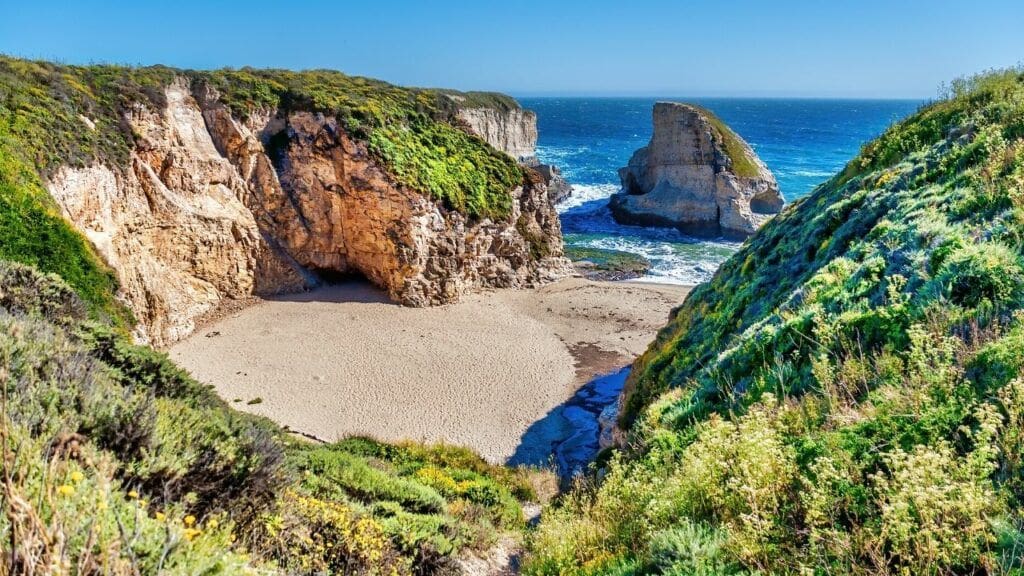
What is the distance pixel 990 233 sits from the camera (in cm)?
638

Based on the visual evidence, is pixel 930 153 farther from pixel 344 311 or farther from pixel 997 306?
pixel 344 311

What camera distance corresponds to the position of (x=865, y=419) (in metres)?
4.61

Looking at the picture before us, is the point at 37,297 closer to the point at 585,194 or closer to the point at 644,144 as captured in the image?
the point at 585,194

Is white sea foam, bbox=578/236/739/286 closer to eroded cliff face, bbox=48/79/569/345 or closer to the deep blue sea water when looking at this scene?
the deep blue sea water

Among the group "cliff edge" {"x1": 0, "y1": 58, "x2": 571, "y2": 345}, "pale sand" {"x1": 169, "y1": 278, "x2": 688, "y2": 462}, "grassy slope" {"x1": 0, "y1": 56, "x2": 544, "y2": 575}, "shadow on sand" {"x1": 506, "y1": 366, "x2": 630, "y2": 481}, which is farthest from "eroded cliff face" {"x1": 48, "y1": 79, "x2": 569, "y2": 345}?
"shadow on sand" {"x1": 506, "y1": 366, "x2": 630, "y2": 481}

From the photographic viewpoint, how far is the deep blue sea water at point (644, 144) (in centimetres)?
3822

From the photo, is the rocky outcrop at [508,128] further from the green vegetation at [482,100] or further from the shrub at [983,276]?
the shrub at [983,276]

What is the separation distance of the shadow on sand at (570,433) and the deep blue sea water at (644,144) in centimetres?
1215

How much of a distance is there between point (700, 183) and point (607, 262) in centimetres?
1323

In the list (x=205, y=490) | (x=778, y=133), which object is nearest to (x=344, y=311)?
(x=205, y=490)

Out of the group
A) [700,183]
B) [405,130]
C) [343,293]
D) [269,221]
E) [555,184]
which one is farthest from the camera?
[555,184]

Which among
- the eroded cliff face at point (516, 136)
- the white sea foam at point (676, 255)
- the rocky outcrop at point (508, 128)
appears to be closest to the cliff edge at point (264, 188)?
the white sea foam at point (676, 255)

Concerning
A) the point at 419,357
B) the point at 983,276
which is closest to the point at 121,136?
the point at 419,357

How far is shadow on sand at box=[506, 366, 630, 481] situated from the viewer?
15594 mm
